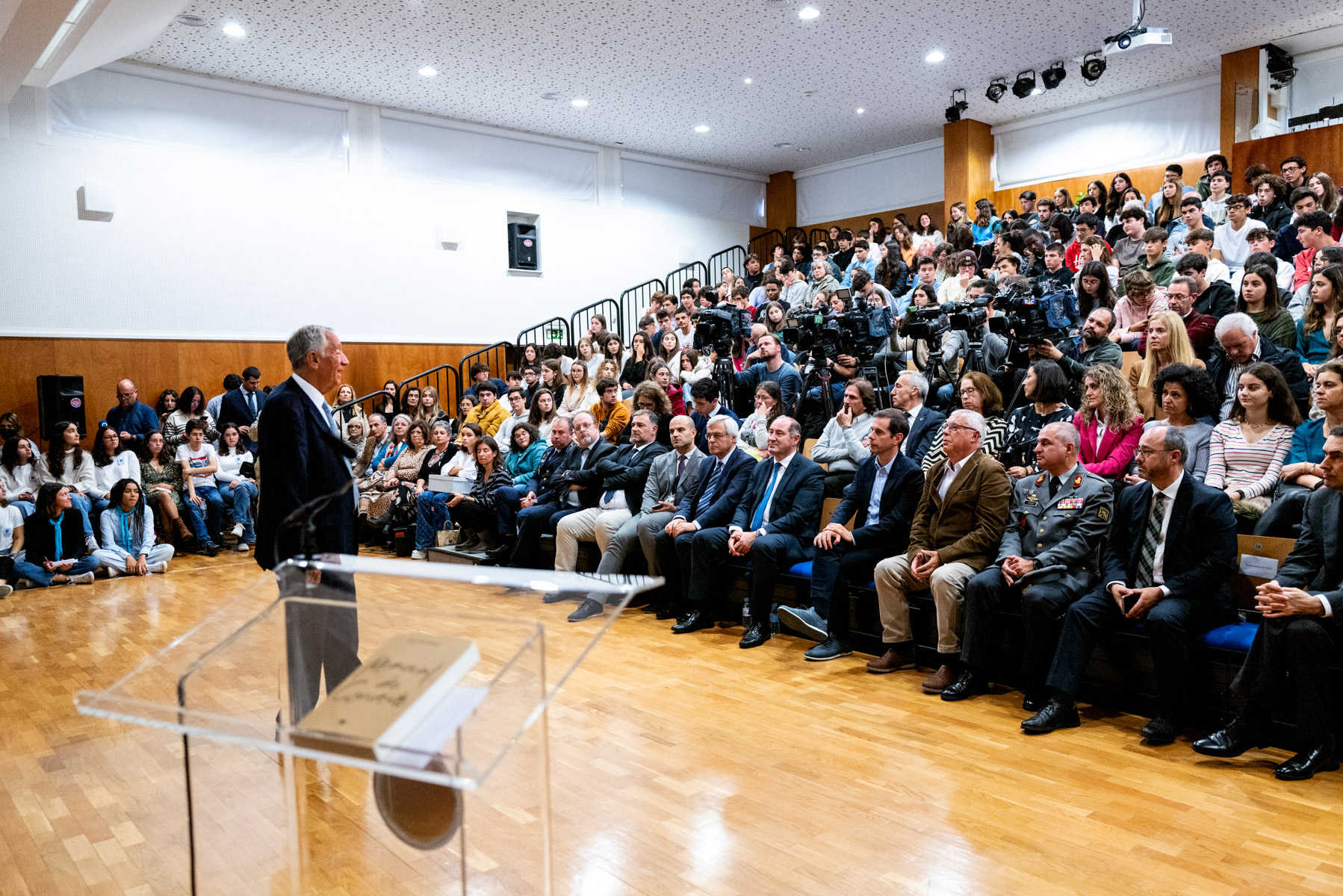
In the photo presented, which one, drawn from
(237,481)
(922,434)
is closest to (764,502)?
(922,434)

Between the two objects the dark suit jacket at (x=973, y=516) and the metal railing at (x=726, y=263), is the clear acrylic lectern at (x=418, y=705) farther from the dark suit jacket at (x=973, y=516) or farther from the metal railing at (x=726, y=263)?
the metal railing at (x=726, y=263)

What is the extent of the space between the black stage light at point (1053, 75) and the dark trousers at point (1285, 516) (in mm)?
7107

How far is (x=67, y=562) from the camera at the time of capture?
652cm

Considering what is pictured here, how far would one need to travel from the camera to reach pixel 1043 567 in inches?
142

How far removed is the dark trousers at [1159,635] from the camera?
320 cm

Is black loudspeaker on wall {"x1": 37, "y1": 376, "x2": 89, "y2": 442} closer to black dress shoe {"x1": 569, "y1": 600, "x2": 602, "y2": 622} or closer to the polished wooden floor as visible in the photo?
the polished wooden floor

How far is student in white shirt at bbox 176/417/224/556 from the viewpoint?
25.3ft

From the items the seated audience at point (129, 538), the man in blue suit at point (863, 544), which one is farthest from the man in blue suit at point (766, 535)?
the seated audience at point (129, 538)

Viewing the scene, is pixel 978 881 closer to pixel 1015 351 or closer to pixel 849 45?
pixel 1015 351

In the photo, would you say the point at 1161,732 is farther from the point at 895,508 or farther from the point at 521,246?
the point at 521,246

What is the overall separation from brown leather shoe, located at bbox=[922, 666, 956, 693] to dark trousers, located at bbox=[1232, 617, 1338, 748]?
3.41ft

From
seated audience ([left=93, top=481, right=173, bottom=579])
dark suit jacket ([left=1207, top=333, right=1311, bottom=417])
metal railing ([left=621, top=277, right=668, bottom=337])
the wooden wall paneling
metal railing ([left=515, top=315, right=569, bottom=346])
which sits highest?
metal railing ([left=621, top=277, right=668, bottom=337])

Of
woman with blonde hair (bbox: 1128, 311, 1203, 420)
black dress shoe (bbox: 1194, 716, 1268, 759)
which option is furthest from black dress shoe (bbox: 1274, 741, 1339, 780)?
woman with blonde hair (bbox: 1128, 311, 1203, 420)

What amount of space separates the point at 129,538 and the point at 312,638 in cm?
642
